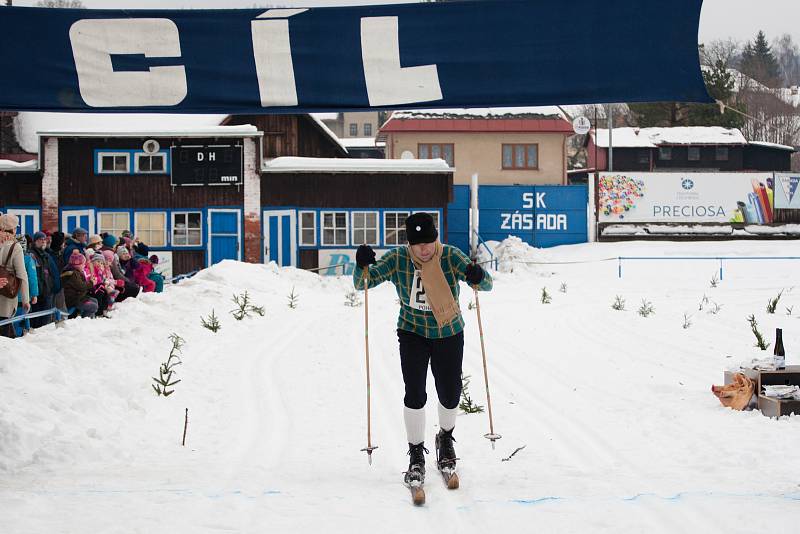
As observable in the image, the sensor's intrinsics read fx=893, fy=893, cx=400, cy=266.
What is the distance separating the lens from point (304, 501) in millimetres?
5176

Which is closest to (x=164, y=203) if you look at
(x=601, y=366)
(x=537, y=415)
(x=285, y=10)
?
(x=601, y=366)

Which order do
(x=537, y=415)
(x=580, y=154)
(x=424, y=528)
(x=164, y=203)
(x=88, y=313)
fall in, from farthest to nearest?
1. (x=580, y=154)
2. (x=164, y=203)
3. (x=88, y=313)
4. (x=537, y=415)
5. (x=424, y=528)

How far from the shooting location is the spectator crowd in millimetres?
9078

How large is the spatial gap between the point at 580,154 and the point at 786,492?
75965 millimetres

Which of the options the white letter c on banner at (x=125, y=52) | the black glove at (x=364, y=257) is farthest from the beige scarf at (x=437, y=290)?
the white letter c on banner at (x=125, y=52)

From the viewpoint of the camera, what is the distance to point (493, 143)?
41.6m

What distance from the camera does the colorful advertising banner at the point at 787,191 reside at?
35469 mm

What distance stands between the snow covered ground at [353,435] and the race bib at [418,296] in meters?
1.13

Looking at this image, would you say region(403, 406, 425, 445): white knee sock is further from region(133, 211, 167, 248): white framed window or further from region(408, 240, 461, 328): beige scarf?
region(133, 211, 167, 248): white framed window

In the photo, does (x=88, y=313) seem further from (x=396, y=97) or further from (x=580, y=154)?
(x=580, y=154)

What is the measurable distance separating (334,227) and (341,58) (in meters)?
25.3

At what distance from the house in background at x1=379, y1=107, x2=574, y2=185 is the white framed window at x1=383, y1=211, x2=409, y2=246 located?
36.6ft

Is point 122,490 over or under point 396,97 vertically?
under

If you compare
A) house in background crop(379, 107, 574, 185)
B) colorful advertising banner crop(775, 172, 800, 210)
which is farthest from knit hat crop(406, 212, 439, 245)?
house in background crop(379, 107, 574, 185)
